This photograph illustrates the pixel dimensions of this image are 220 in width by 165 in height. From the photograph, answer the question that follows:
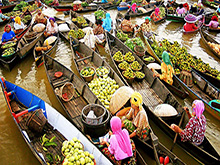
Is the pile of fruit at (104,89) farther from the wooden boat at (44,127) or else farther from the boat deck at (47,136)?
the boat deck at (47,136)

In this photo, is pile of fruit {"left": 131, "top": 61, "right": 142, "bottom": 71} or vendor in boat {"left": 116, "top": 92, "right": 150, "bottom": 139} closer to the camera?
vendor in boat {"left": 116, "top": 92, "right": 150, "bottom": 139}

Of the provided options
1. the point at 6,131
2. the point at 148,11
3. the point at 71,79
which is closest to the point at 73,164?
the point at 6,131

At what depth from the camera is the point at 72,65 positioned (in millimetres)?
9047

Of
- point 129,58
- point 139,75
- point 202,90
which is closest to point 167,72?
point 139,75

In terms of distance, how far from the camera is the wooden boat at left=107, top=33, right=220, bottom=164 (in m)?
4.08

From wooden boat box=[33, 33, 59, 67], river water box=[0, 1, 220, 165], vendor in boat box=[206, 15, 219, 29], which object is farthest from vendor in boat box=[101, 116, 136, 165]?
vendor in boat box=[206, 15, 219, 29]

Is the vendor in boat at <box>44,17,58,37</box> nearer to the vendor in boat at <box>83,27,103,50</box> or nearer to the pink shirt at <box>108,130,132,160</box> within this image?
the vendor in boat at <box>83,27,103,50</box>

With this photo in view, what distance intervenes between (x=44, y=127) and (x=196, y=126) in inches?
164

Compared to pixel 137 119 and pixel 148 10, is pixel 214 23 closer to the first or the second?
pixel 148 10

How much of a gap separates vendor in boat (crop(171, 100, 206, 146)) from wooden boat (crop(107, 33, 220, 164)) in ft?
0.51

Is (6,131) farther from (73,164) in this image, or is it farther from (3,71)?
(3,71)

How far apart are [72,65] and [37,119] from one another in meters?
4.78

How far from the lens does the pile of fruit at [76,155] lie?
134 inches

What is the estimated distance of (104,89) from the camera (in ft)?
18.7
